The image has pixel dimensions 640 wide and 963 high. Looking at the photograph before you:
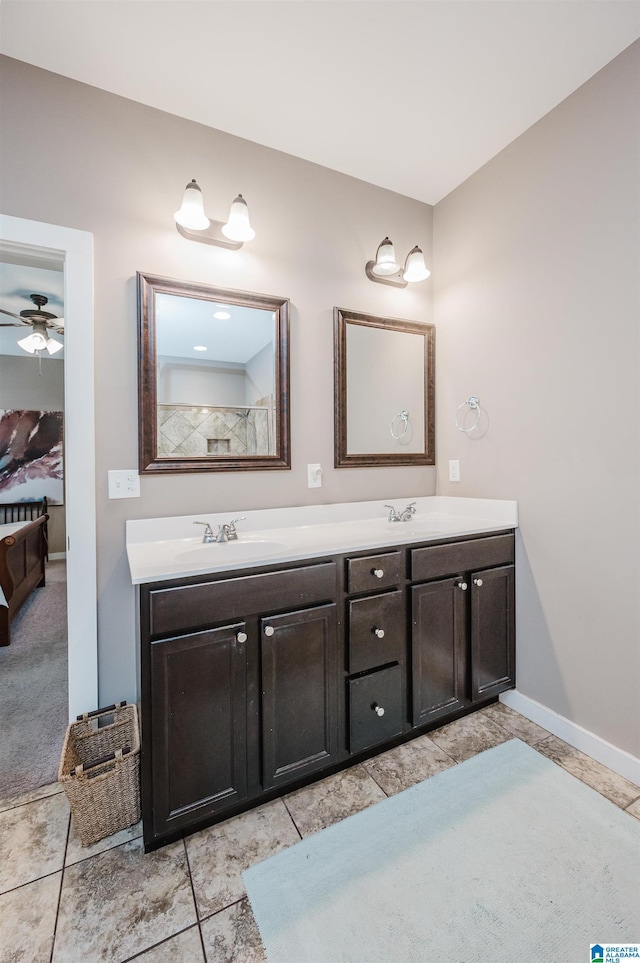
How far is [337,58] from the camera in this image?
157cm

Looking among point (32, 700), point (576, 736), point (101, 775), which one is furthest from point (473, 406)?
point (32, 700)

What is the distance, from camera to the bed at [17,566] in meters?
2.81

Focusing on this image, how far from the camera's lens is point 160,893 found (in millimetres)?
1165

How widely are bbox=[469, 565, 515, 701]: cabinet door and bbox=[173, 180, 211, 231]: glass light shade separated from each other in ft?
6.28

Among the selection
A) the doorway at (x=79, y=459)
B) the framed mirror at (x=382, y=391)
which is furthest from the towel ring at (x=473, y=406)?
the doorway at (x=79, y=459)

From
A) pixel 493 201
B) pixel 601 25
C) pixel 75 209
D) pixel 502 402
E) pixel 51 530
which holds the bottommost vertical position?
pixel 51 530

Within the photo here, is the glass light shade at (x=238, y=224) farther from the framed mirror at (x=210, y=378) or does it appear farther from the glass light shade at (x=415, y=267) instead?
the glass light shade at (x=415, y=267)

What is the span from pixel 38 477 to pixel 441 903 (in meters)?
5.62

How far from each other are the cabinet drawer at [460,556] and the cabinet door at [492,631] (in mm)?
54

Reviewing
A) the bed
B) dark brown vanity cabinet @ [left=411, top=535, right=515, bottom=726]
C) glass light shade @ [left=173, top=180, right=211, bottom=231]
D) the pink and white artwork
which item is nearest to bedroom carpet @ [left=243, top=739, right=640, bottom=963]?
dark brown vanity cabinet @ [left=411, top=535, right=515, bottom=726]

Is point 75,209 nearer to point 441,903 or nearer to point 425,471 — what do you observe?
point 425,471

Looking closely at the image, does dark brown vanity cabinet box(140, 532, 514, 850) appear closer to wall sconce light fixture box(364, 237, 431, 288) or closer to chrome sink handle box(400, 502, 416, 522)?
chrome sink handle box(400, 502, 416, 522)

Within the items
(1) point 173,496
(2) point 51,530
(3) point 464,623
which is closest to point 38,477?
(2) point 51,530

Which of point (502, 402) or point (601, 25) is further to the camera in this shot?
point (502, 402)
